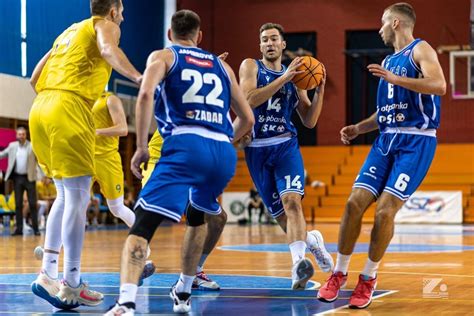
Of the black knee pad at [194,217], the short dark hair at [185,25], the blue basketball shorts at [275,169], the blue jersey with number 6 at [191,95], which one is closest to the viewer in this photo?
the blue jersey with number 6 at [191,95]

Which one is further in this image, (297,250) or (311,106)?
(311,106)

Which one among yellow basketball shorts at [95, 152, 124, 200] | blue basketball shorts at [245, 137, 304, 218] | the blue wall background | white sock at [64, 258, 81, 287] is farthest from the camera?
the blue wall background

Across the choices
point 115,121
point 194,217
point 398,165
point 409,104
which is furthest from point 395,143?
point 115,121

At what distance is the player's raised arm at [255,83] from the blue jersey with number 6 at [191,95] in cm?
168

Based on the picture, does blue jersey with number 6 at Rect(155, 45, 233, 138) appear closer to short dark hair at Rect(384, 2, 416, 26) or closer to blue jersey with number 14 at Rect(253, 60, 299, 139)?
short dark hair at Rect(384, 2, 416, 26)

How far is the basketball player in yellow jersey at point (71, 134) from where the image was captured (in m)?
5.48

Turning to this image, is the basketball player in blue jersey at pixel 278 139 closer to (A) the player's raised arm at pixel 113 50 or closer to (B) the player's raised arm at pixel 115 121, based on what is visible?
(B) the player's raised arm at pixel 115 121

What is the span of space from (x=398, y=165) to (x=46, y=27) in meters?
16.1

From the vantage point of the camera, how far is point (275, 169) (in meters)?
6.99

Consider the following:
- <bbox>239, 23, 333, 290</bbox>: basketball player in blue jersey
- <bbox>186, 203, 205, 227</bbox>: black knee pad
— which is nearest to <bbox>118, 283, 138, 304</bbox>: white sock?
<bbox>186, 203, 205, 227</bbox>: black knee pad

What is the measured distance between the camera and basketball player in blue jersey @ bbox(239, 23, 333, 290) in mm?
6750

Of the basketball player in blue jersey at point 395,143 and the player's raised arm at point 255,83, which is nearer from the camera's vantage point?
the basketball player in blue jersey at point 395,143

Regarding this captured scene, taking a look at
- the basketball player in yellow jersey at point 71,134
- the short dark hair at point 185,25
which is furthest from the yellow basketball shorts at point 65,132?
the short dark hair at point 185,25

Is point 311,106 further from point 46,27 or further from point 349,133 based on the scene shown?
point 46,27
